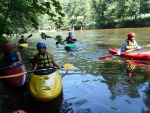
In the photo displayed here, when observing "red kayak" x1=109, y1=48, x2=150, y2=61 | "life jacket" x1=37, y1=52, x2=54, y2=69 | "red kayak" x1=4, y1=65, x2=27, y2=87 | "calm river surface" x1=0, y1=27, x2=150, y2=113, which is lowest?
"calm river surface" x1=0, y1=27, x2=150, y2=113

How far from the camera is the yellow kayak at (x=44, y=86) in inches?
203

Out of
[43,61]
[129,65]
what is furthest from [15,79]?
[129,65]

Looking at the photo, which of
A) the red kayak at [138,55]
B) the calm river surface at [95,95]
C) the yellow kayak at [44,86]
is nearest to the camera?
the yellow kayak at [44,86]

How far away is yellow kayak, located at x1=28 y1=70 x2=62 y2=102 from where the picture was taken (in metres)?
5.15

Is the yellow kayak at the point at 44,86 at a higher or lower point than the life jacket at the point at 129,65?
higher

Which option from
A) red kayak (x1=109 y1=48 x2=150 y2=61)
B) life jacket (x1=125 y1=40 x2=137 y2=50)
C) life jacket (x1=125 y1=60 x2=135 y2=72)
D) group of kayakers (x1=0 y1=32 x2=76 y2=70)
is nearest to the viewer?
group of kayakers (x1=0 y1=32 x2=76 y2=70)

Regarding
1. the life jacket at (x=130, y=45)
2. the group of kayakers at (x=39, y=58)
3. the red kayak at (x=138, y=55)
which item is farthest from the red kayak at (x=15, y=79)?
the life jacket at (x=130, y=45)

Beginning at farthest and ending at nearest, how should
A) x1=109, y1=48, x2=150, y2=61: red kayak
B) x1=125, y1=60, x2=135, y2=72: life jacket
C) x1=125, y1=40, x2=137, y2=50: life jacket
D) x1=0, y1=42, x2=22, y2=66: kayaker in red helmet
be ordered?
x1=125, y1=40, x2=137, y2=50: life jacket
x1=109, y1=48, x2=150, y2=61: red kayak
x1=125, y1=60, x2=135, y2=72: life jacket
x1=0, y1=42, x2=22, y2=66: kayaker in red helmet

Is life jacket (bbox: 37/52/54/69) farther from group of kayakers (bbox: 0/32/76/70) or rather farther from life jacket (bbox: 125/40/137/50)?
life jacket (bbox: 125/40/137/50)

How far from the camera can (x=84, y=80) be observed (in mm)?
7809

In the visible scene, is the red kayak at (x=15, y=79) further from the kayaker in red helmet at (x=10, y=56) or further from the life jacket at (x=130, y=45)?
the life jacket at (x=130, y=45)

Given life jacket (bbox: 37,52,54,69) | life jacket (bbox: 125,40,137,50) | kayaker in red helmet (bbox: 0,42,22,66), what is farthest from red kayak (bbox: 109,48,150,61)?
kayaker in red helmet (bbox: 0,42,22,66)

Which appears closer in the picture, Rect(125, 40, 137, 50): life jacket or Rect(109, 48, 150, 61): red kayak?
Rect(109, 48, 150, 61): red kayak

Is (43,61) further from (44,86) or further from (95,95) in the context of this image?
(95,95)
